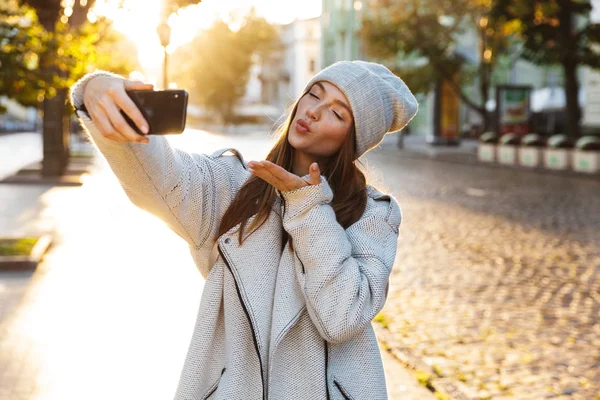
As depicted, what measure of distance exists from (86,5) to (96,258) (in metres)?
12.0

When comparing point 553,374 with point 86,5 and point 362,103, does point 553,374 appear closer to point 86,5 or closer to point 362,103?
point 362,103

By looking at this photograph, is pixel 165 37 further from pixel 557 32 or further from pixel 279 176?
pixel 279 176

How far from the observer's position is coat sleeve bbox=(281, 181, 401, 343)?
6.63 feet

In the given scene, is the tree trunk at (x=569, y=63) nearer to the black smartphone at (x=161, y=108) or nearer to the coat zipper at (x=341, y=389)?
the coat zipper at (x=341, y=389)

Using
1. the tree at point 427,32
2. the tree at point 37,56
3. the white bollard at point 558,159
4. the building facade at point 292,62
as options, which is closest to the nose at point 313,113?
the tree at point 37,56

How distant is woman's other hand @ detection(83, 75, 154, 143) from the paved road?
2059 mm

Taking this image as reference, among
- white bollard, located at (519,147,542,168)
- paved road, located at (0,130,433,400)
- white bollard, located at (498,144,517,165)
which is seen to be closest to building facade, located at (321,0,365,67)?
white bollard, located at (498,144,517,165)

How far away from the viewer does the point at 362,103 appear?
2312 mm

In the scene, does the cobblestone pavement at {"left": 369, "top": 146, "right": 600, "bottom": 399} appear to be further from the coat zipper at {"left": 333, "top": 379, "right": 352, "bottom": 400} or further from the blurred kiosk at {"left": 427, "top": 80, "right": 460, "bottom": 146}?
the blurred kiosk at {"left": 427, "top": 80, "right": 460, "bottom": 146}

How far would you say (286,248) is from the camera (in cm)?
217

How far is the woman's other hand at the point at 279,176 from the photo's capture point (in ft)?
6.54

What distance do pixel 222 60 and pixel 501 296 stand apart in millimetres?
78576

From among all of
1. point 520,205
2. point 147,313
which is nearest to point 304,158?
point 147,313

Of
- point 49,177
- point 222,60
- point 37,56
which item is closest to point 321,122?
point 37,56
